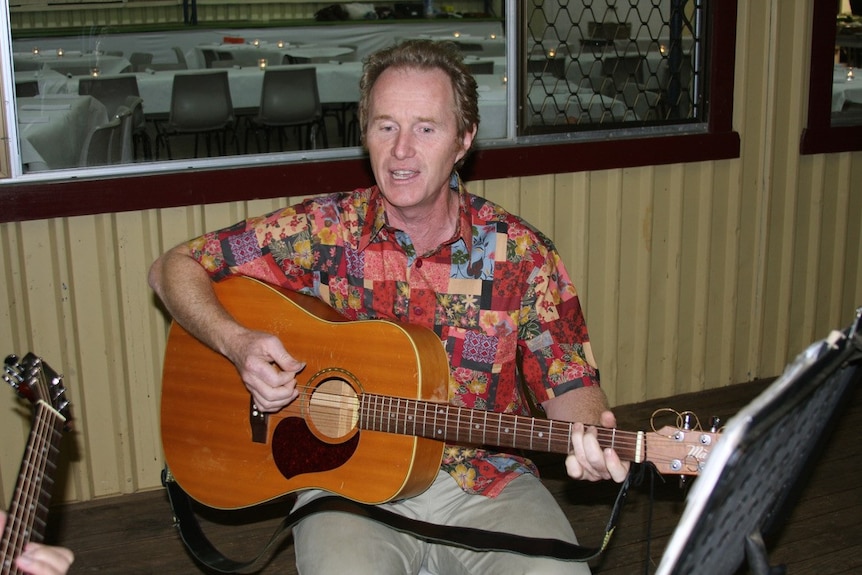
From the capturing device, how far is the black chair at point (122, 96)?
3.62m

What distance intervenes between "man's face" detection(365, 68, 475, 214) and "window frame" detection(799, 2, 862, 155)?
A: 7.80ft

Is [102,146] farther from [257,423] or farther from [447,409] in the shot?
[447,409]

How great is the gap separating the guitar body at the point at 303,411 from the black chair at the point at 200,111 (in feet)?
4.63

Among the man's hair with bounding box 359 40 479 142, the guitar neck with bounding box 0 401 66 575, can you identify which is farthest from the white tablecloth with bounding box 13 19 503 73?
the guitar neck with bounding box 0 401 66 575

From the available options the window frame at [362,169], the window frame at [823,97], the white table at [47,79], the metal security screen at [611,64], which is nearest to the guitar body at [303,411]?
the window frame at [362,169]

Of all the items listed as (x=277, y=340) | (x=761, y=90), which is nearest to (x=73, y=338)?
(x=277, y=340)

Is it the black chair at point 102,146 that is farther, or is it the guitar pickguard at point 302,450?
the black chair at point 102,146

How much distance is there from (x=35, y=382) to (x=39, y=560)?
0.34 meters

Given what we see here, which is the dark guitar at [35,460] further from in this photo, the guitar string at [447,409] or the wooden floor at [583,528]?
the wooden floor at [583,528]

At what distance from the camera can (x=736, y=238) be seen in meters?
4.10

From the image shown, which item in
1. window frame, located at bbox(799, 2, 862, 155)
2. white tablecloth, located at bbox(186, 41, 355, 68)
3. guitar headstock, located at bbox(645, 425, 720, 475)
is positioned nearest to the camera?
guitar headstock, located at bbox(645, 425, 720, 475)

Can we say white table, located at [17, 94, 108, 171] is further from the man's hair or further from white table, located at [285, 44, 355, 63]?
white table, located at [285, 44, 355, 63]

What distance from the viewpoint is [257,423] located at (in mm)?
2297

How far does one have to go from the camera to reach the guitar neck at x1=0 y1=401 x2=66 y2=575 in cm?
150
